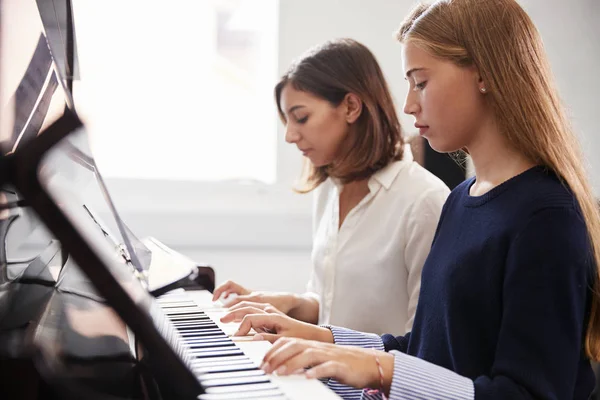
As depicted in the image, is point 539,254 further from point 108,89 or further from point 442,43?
point 108,89

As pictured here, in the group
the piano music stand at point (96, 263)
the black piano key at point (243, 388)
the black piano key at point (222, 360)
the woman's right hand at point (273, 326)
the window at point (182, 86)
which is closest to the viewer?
the piano music stand at point (96, 263)

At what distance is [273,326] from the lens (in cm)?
116

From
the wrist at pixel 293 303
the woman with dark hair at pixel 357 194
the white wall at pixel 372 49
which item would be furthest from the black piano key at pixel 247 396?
the white wall at pixel 372 49

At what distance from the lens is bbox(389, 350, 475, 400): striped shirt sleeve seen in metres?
0.88

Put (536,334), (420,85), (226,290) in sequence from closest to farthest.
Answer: (536,334), (420,85), (226,290)

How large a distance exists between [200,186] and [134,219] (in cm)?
31

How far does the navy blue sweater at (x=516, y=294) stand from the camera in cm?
89

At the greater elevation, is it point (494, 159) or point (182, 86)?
point (494, 159)

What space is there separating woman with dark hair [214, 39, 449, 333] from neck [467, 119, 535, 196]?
→ 0.52 meters

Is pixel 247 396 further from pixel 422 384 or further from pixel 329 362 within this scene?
pixel 422 384

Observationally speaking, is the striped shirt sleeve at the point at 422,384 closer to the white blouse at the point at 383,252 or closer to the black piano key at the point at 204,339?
the black piano key at the point at 204,339

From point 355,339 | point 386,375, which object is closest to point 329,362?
point 386,375

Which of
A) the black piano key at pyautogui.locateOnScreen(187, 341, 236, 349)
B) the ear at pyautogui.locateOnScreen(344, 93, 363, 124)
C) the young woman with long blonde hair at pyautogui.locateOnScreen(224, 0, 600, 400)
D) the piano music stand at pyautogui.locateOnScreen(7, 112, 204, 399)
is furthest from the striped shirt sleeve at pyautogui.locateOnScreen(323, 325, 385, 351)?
the ear at pyautogui.locateOnScreen(344, 93, 363, 124)

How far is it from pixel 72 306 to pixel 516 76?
2.32ft
